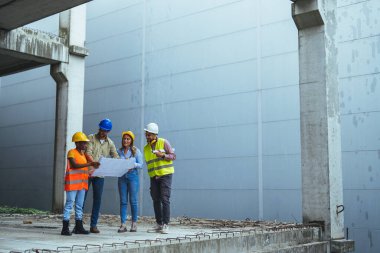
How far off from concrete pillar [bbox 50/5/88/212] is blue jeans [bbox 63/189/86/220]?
804 cm

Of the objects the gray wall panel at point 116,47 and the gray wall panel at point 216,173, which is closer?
the gray wall panel at point 216,173

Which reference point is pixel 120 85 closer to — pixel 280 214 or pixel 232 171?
pixel 232 171

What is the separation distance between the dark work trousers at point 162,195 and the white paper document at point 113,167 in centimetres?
51

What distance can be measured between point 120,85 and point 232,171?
6.46 metres

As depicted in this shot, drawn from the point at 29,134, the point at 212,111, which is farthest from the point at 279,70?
the point at 29,134

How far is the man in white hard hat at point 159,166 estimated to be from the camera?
7246 mm

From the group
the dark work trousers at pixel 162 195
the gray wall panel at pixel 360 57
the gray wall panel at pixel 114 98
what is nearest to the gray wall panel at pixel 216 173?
the gray wall panel at pixel 114 98

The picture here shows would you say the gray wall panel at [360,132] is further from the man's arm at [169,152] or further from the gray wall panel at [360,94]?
the man's arm at [169,152]

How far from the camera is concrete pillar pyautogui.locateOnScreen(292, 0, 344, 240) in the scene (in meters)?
8.57

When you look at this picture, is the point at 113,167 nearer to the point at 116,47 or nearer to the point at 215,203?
the point at 215,203

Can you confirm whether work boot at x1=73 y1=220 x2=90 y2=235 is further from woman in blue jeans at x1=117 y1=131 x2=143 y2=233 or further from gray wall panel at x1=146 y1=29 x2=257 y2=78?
A: gray wall panel at x1=146 y1=29 x2=257 y2=78

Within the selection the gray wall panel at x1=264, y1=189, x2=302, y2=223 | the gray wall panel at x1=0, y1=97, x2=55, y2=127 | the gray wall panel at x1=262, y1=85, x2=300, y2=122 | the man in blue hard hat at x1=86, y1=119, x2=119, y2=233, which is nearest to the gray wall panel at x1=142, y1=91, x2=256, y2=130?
the gray wall panel at x1=262, y1=85, x2=300, y2=122

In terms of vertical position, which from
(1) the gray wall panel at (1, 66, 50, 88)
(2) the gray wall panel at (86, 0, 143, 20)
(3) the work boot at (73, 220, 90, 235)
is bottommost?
(3) the work boot at (73, 220, 90, 235)

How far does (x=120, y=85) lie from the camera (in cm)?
1869
